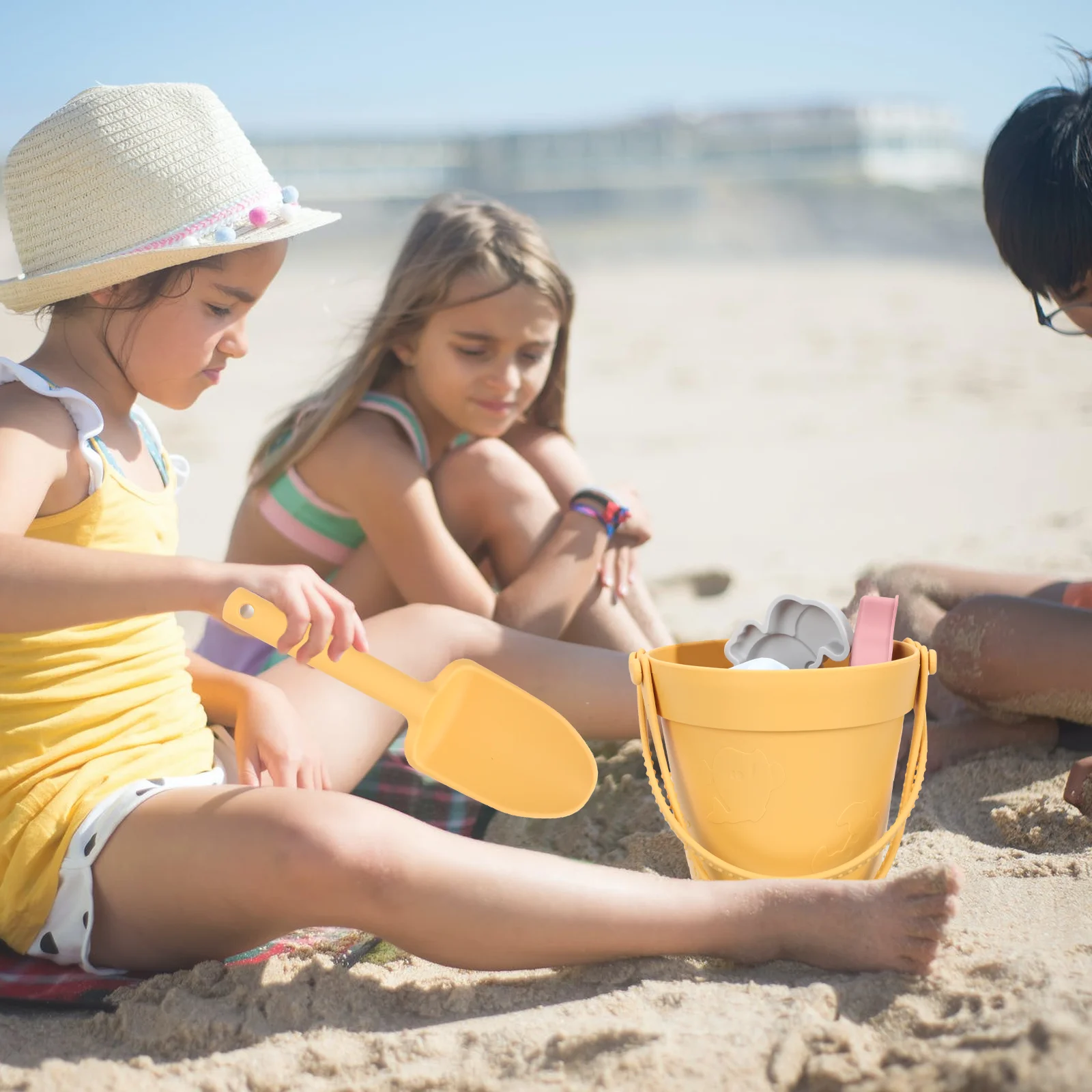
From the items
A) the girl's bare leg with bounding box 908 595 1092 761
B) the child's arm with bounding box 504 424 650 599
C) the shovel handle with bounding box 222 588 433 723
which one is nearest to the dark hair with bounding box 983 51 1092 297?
the girl's bare leg with bounding box 908 595 1092 761

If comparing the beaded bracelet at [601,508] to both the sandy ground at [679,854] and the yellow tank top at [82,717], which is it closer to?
the sandy ground at [679,854]

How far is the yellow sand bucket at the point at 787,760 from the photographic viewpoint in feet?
4.28

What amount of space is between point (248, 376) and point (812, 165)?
61.3 ft

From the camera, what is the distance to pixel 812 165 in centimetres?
2339

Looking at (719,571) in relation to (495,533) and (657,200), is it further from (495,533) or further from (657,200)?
(657,200)

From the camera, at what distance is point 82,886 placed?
4.09ft

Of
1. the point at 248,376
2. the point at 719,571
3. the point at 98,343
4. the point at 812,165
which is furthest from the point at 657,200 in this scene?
the point at 98,343

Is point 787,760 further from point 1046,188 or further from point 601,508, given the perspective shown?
point 1046,188

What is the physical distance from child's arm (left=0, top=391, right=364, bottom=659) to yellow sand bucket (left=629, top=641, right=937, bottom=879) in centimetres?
40

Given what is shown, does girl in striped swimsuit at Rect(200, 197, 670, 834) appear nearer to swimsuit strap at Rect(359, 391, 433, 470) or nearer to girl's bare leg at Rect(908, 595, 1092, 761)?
swimsuit strap at Rect(359, 391, 433, 470)

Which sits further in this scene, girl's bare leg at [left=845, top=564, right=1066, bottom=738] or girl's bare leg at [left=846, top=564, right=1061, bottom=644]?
girl's bare leg at [left=846, top=564, right=1061, bottom=644]

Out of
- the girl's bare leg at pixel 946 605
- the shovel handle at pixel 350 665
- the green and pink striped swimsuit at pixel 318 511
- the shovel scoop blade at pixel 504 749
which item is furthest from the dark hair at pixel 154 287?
the girl's bare leg at pixel 946 605

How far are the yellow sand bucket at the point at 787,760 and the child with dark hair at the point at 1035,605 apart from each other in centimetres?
46

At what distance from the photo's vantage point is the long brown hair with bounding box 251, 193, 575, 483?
2.16m
